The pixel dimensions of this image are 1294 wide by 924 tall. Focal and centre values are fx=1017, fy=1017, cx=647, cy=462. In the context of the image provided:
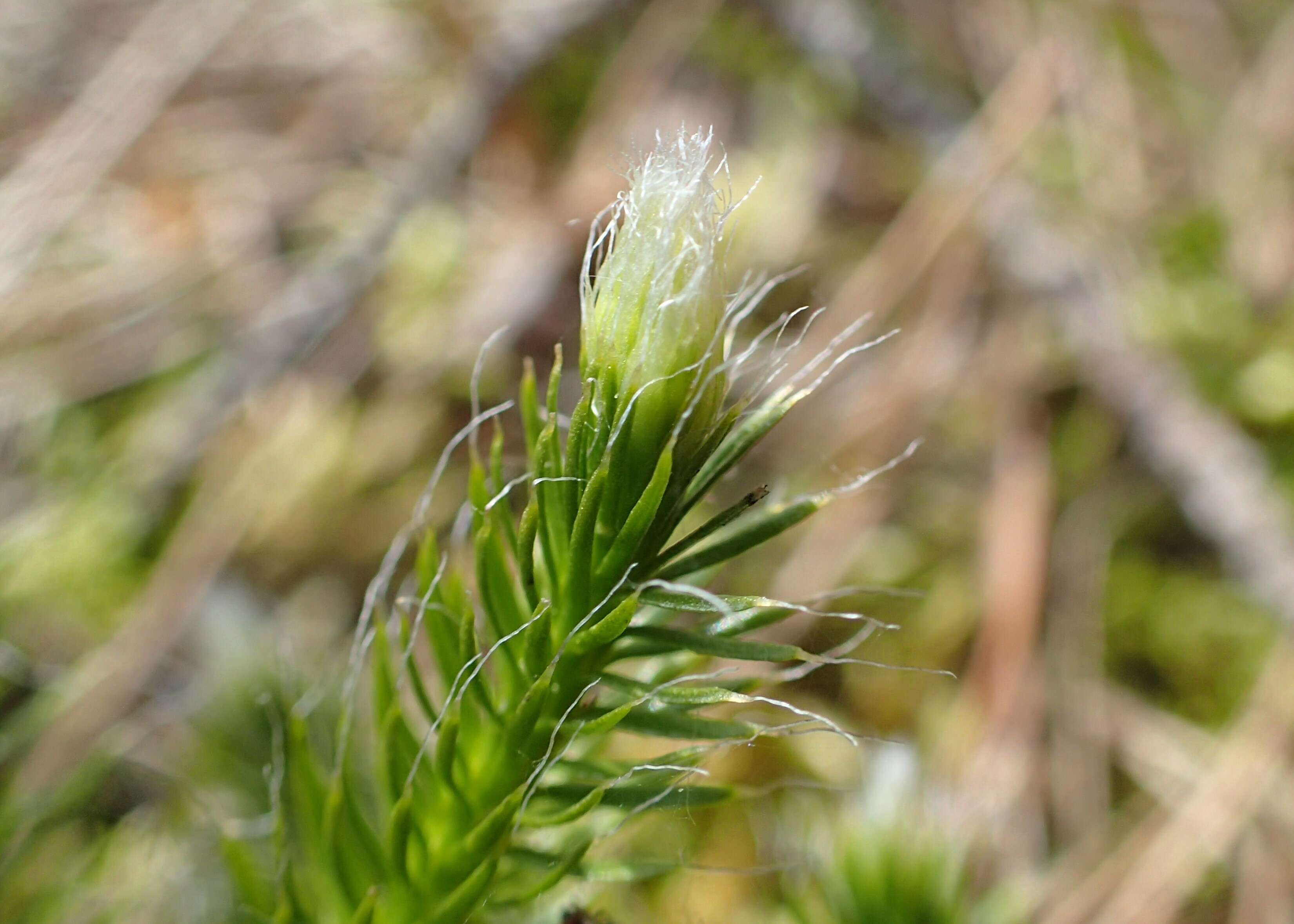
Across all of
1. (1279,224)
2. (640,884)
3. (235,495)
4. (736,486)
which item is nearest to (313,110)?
(235,495)

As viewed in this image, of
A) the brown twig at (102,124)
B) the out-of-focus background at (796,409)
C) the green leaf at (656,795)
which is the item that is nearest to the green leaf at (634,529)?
the green leaf at (656,795)

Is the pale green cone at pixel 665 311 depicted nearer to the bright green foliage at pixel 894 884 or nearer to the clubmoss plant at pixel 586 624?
the clubmoss plant at pixel 586 624

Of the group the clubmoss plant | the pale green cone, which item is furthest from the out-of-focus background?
the pale green cone

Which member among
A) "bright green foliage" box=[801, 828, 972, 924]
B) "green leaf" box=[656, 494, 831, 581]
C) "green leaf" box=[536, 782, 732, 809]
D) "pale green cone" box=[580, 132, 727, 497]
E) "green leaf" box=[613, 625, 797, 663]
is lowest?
"bright green foliage" box=[801, 828, 972, 924]

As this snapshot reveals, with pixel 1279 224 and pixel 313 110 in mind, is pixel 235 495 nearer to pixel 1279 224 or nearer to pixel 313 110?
pixel 313 110

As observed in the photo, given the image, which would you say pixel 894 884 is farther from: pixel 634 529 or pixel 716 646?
pixel 634 529

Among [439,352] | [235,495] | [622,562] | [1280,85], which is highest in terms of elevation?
[1280,85]

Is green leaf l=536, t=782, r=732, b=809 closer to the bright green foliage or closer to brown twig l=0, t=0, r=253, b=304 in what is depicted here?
the bright green foliage
